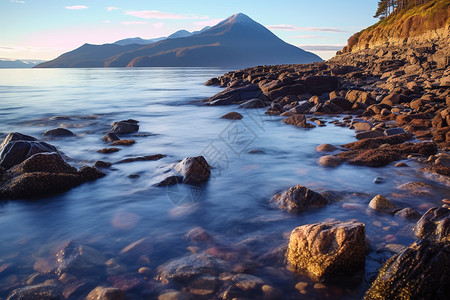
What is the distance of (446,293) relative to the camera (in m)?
2.35

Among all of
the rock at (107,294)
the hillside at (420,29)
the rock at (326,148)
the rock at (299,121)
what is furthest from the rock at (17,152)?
the hillside at (420,29)

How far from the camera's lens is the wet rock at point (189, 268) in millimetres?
3184

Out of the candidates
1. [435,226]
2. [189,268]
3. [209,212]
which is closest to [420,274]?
[435,226]

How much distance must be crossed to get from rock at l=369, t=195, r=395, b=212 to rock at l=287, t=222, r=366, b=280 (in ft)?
4.93

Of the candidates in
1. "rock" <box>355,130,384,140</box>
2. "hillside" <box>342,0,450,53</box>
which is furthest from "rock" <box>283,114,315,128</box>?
"hillside" <box>342,0,450,53</box>

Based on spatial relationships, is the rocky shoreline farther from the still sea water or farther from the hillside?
the hillside

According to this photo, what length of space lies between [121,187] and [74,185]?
821mm

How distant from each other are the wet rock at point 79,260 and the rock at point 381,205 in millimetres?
3410

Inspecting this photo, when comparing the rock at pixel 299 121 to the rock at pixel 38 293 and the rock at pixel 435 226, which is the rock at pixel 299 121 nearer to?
the rock at pixel 435 226

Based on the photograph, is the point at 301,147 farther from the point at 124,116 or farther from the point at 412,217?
the point at 124,116

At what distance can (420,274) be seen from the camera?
93.0 inches

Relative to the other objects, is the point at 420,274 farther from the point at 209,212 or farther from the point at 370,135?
the point at 370,135

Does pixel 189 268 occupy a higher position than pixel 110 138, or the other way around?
pixel 110 138

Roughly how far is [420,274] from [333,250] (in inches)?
29.7
